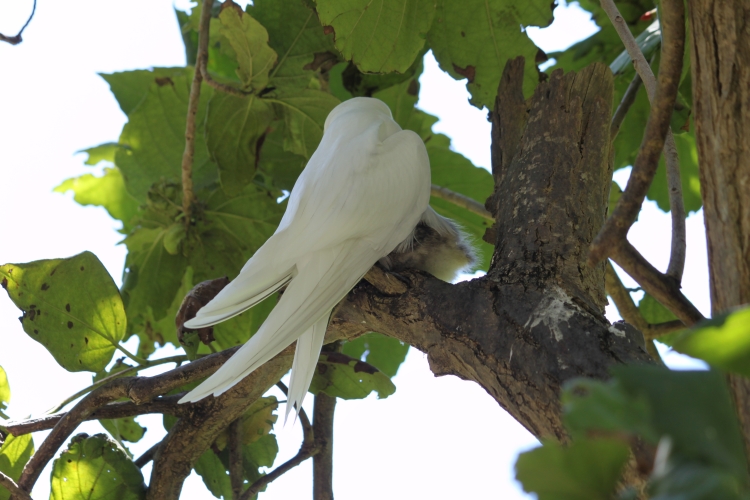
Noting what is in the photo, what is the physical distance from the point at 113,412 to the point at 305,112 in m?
0.96

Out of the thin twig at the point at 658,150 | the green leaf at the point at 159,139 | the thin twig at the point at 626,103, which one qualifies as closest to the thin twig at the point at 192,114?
the green leaf at the point at 159,139

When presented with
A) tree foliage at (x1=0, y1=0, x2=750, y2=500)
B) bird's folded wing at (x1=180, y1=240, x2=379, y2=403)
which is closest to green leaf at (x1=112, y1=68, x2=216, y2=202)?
tree foliage at (x1=0, y1=0, x2=750, y2=500)

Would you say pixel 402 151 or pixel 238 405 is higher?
pixel 402 151

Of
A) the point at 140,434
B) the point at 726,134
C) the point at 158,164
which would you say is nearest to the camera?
the point at 726,134

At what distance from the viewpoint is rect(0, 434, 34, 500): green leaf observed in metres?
1.46

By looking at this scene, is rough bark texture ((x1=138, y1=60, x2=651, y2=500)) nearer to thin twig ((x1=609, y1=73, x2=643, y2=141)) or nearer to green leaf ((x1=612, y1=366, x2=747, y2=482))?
thin twig ((x1=609, y1=73, x2=643, y2=141))

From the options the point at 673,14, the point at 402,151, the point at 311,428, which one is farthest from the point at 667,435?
the point at 311,428

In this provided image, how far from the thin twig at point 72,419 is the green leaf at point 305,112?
0.88m

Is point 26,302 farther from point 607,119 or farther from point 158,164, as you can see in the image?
point 607,119

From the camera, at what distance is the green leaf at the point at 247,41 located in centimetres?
169

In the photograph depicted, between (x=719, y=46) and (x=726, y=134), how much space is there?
105mm

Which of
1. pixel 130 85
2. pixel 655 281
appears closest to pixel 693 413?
pixel 655 281

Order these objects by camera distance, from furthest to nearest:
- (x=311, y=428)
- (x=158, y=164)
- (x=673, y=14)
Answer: (x=158, y=164), (x=311, y=428), (x=673, y=14)

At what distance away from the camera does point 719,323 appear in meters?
0.48
